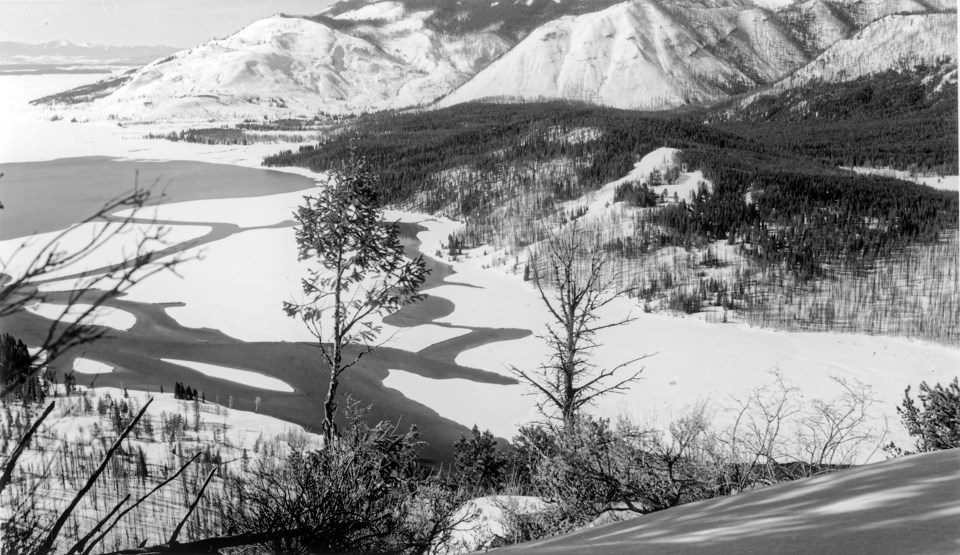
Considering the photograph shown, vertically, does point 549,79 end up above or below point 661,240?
above

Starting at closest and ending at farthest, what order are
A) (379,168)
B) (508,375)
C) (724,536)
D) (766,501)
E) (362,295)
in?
(724,536), (766,501), (508,375), (362,295), (379,168)

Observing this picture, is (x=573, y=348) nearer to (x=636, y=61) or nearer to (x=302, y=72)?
(x=636, y=61)

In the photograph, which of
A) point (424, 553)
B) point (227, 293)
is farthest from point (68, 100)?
point (424, 553)

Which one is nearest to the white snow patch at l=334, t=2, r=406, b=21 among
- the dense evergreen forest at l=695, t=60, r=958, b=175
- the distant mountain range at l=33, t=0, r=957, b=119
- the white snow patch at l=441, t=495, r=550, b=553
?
the distant mountain range at l=33, t=0, r=957, b=119

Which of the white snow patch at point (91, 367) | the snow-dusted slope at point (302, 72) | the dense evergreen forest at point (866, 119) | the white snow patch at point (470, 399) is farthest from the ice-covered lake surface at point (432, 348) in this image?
the snow-dusted slope at point (302, 72)

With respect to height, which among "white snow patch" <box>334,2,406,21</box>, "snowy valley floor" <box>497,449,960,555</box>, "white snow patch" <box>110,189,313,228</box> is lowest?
"white snow patch" <box>110,189,313,228</box>

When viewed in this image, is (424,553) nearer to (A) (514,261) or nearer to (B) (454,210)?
(A) (514,261)

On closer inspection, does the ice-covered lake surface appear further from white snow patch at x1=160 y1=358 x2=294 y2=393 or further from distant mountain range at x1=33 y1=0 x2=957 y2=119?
distant mountain range at x1=33 y1=0 x2=957 y2=119

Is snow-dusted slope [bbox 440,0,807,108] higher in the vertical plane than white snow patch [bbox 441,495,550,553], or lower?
higher
